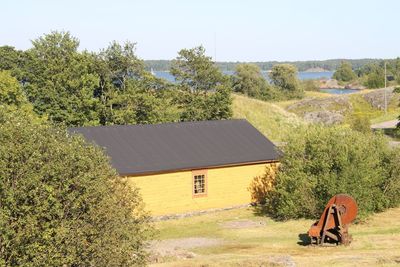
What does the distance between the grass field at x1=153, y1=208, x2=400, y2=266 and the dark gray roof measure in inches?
132

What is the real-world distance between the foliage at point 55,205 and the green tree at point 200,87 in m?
37.0

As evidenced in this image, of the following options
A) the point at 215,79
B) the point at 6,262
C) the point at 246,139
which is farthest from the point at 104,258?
the point at 215,79

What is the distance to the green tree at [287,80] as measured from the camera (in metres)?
110

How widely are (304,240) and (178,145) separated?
1061 centimetres

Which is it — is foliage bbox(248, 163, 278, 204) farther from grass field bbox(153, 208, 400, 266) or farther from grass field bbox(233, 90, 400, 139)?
grass field bbox(233, 90, 400, 139)

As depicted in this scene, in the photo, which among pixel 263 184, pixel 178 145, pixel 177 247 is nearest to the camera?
pixel 177 247

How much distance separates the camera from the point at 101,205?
48.6ft

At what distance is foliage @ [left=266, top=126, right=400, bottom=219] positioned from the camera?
29.8 metres

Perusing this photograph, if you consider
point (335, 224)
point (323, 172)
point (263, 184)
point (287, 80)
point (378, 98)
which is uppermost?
point (287, 80)

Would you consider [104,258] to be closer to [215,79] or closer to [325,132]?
[325,132]

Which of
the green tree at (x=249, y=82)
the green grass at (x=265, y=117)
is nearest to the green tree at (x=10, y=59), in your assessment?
the green grass at (x=265, y=117)

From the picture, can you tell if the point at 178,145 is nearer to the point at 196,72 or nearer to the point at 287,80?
the point at 196,72

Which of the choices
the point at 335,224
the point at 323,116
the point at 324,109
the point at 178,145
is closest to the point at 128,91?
the point at 178,145

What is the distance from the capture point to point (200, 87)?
54.3 m
